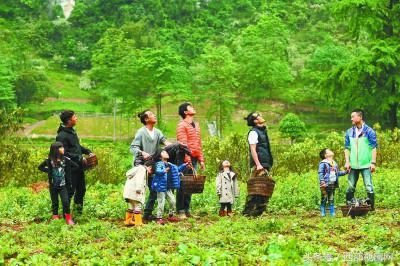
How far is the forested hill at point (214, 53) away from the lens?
2438 cm

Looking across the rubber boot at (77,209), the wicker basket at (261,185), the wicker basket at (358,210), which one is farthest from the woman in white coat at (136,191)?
the wicker basket at (358,210)

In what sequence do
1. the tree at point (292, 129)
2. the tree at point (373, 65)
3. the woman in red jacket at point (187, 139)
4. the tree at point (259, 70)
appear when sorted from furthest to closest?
the tree at point (259, 70)
the tree at point (292, 129)
the tree at point (373, 65)
the woman in red jacket at point (187, 139)

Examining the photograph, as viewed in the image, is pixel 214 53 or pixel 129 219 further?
pixel 214 53

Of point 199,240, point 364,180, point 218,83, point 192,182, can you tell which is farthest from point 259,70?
point 199,240

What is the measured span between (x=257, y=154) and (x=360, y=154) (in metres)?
1.67

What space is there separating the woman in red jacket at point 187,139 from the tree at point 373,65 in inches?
574

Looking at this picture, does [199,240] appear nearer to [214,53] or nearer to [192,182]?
[192,182]

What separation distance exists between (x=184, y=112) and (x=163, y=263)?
4554mm

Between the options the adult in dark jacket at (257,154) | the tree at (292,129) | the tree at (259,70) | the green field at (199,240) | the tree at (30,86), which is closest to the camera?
the green field at (199,240)

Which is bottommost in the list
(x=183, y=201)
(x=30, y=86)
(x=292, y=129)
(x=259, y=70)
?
(x=183, y=201)

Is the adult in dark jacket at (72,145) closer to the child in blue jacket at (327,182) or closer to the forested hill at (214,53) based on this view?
the child in blue jacket at (327,182)

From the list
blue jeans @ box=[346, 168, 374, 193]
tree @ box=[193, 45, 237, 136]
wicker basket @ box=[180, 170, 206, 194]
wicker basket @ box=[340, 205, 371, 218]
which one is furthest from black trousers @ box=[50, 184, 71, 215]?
tree @ box=[193, 45, 237, 136]

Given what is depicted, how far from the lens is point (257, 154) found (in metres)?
9.83

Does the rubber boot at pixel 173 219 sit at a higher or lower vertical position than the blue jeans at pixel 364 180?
lower
